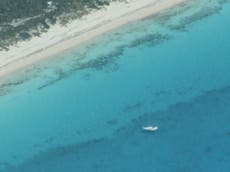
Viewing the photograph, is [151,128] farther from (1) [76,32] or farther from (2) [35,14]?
(2) [35,14]

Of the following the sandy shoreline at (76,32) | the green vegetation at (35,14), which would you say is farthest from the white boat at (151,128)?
the green vegetation at (35,14)

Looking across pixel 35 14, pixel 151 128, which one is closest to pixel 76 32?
pixel 35 14

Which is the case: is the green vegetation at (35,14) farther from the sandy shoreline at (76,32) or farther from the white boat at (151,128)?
the white boat at (151,128)

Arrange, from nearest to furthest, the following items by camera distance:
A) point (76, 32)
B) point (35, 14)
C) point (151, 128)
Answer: point (151, 128), point (76, 32), point (35, 14)

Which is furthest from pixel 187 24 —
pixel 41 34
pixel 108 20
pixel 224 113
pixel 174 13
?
pixel 224 113

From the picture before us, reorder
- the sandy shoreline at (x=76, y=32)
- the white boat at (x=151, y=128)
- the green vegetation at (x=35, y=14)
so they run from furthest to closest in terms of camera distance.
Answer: the green vegetation at (x=35, y=14), the sandy shoreline at (x=76, y=32), the white boat at (x=151, y=128)

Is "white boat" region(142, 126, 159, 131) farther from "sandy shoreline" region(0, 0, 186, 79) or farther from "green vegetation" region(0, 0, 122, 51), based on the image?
"green vegetation" region(0, 0, 122, 51)
